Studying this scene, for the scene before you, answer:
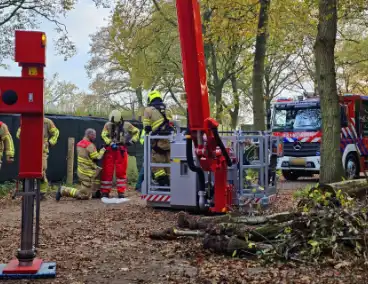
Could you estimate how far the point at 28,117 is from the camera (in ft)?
16.3

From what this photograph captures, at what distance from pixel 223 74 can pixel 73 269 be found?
2125cm

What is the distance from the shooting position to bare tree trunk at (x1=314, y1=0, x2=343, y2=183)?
33.0ft

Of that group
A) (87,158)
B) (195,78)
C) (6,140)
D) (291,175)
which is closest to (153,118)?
(87,158)

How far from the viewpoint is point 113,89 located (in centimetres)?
3822

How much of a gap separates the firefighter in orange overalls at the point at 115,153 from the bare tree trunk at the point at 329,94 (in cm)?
430

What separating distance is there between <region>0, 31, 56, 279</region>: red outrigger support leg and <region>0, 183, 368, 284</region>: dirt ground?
26cm

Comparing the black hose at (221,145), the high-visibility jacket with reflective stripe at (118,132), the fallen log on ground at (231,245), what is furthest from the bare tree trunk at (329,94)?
the fallen log on ground at (231,245)

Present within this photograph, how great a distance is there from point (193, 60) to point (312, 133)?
9064 millimetres

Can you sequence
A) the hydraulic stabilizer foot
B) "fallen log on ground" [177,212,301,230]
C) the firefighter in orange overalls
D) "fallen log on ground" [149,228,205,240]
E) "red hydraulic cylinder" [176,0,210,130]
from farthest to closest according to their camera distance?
the firefighter in orange overalls → "red hydraulic cylinder" [176,0,210,130] → "fallen log on ground" [149,228,205,240] → "fallen log on ground" [177,212,301,230] → the hydraulic stabilizer foot

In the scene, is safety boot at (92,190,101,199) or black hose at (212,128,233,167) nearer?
black hose at (212,128,233,167)

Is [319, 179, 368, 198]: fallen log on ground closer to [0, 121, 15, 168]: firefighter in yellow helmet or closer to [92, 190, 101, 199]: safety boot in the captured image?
[92, 190, 101, 199]: safety boot

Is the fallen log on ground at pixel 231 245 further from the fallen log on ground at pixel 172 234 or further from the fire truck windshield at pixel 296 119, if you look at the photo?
the fire truck windshield at pixel 296 119

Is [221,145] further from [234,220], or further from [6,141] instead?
[6,141]

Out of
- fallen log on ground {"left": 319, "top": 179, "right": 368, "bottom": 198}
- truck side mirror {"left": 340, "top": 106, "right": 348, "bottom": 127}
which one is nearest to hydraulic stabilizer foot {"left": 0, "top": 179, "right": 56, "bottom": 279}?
fallen log on ground {"left": 319, "top": 179, "right": 368, "bottom": 198}
